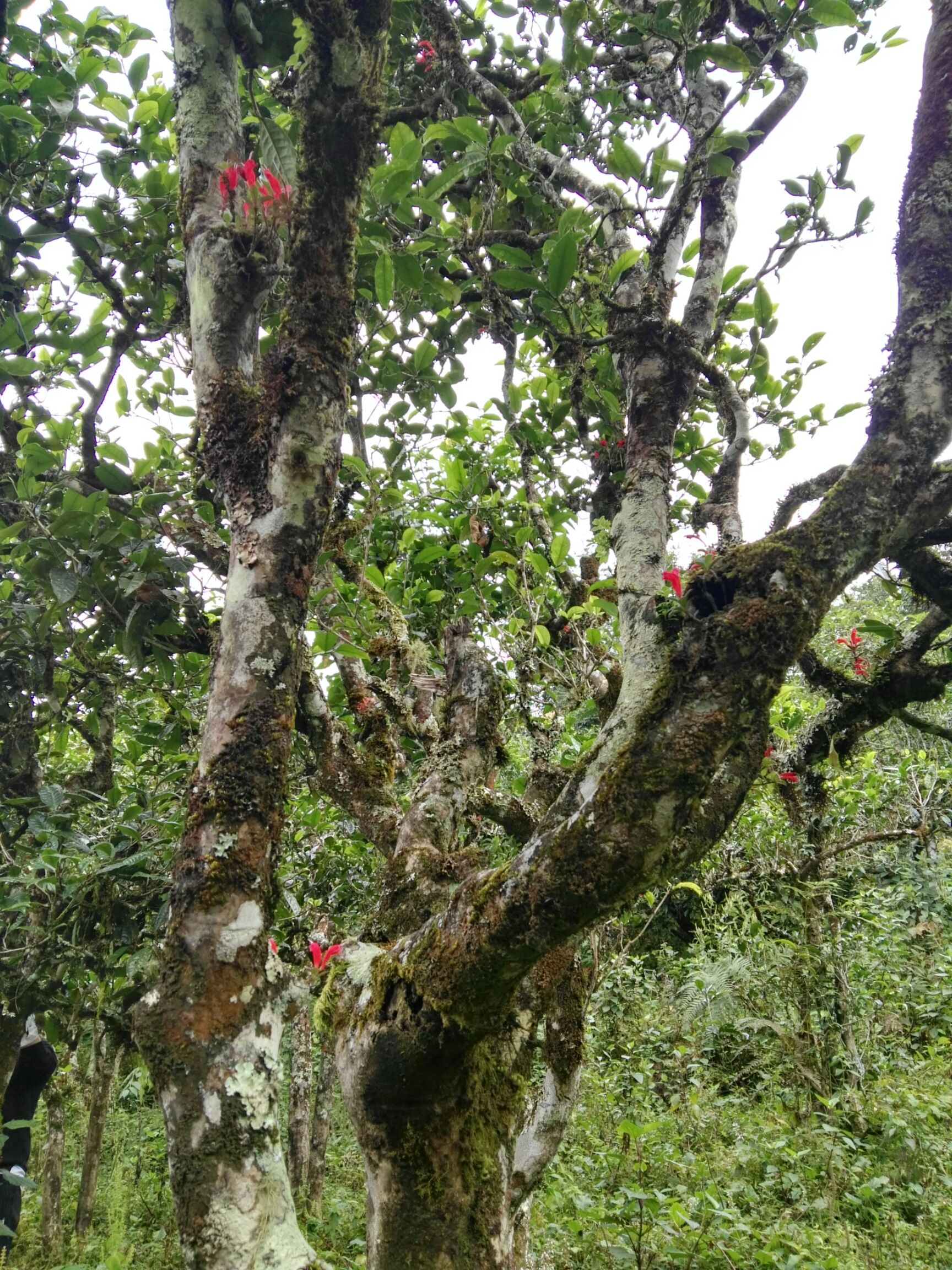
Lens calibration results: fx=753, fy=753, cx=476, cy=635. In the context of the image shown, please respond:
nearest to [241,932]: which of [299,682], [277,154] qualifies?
[299,682]

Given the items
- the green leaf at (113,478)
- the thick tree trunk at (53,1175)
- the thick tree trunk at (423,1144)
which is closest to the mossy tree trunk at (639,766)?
the thick tree trunk at (423,1144)

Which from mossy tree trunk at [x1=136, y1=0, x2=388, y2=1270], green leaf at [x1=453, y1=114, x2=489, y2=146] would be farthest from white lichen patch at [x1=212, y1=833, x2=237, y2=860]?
green leaf at [x1=453, y1=114, x2=489, y2=146]

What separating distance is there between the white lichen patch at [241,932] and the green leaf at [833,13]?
8.55 ft

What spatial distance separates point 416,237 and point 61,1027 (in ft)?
11.6

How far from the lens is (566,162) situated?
2648mm

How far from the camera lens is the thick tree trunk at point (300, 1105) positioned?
197 inches

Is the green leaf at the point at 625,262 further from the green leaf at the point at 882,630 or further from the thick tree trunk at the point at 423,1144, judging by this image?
the thick tree trunk at the point at 423,1144

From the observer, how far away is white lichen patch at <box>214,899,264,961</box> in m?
1.43

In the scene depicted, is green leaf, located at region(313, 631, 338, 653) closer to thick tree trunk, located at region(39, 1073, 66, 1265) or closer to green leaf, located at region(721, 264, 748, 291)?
green leaf, located at region(721, 264, 748, 291)

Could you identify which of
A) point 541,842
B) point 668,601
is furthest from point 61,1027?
point 668,601

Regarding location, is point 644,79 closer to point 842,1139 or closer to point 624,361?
point 624,361

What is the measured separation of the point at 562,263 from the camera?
1959 mm

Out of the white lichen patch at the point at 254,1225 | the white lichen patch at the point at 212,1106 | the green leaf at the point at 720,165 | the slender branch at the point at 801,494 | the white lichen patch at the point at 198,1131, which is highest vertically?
the green leaf at the point at 720,165

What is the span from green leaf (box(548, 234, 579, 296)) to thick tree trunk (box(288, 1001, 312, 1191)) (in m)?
4.68
